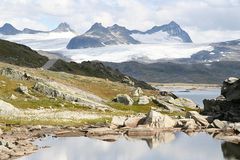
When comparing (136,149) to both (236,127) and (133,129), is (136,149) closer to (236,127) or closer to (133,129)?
(133,129)

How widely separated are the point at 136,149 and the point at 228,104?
45.3 m

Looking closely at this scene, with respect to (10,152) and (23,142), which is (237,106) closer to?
(23,142)

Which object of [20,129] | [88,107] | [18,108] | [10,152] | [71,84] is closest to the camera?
[10,152]

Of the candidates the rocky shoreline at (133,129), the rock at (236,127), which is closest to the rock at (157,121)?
the rocky shoreline at (133,129)

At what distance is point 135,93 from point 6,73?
150 ft

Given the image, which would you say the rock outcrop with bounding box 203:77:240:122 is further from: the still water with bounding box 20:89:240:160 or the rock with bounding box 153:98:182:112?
the rock with bounding box 153:98:182:112

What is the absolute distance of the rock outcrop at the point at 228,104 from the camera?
103 meters

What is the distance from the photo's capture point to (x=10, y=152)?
59.3 meters

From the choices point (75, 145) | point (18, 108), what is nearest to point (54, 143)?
point (75, 145)

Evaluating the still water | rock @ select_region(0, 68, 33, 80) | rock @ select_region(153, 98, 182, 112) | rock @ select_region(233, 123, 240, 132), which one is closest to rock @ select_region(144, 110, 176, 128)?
the still water

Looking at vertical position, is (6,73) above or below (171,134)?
above

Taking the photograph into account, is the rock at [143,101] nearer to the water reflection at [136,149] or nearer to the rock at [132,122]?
the rock at [132,122]

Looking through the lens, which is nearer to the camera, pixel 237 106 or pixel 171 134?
Answer: pixel 171 134

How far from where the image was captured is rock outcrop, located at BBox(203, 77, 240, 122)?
103m
